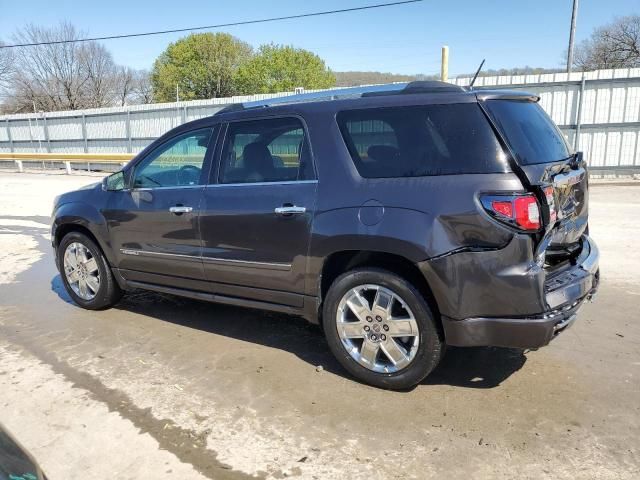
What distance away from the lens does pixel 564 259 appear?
11.5ft

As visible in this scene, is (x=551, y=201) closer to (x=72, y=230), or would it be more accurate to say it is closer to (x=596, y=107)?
Answer: (x=72, y=230)

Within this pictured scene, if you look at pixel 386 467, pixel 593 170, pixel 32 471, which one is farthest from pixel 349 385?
pixel 593 170

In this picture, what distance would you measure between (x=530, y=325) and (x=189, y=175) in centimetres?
296

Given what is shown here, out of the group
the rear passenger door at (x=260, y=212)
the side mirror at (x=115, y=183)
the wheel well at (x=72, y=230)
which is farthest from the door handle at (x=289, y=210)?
the wheel well at (x=72, y=230)

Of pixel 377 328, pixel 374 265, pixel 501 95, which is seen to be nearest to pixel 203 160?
pixel 374 265

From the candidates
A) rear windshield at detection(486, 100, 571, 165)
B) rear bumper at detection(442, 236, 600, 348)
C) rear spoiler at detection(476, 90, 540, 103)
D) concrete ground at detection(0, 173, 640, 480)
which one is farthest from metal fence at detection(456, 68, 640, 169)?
rear bumper at detection(442, 236, 600, 348)

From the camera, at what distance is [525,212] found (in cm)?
297

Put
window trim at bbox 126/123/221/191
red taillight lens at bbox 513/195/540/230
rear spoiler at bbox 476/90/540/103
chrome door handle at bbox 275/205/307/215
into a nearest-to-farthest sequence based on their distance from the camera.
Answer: red taillight lens at bbox 513/195/540/230 < rear spoiler at bbox 476/90/540/103 < chrome door handle at bbox 275/205/307/215 < window trim at bbox 126/123/221/191

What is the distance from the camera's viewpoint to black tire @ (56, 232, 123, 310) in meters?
5.14

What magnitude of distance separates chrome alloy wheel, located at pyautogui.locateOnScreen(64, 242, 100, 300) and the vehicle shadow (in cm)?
34

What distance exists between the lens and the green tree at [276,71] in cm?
5994

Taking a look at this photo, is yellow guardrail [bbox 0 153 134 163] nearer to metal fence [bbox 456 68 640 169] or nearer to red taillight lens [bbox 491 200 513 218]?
metal fence [bbox 456 68 640 169]

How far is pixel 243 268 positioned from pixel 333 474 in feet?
5.94

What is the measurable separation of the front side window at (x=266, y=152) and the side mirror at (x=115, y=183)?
4.22 ft
